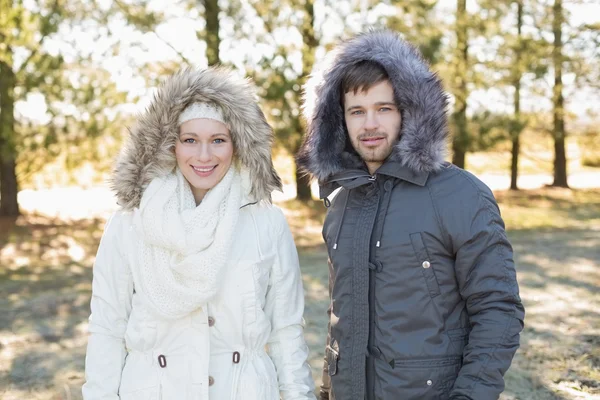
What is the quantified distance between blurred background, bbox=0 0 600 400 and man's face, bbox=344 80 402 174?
1.49 feet

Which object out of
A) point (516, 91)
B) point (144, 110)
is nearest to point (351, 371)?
point (144, 110)

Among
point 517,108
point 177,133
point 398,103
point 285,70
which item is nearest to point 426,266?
point 398,103

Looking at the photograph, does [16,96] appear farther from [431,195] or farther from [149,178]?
[431,195]

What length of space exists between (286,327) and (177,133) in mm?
860

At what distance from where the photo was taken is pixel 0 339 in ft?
18.1

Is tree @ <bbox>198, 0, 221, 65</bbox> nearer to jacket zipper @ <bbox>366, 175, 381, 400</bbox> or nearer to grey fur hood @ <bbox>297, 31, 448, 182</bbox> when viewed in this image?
grey fur hood @ <bbox>297, 31, 448, 182</bbox>

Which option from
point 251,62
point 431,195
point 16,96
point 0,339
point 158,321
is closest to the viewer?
point 431,195

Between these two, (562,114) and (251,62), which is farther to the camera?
(562,114)

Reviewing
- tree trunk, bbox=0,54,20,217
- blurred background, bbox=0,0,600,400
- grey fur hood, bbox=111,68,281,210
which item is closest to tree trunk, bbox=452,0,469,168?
blurred background, bbox=0,0,600,400

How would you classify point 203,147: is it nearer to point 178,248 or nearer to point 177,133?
point 177,133

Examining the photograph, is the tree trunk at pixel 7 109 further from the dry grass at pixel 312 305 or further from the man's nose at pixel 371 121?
the man's nose at pixel 371 121

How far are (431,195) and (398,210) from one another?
0.40 ft

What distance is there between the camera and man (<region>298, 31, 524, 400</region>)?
6.64 ft

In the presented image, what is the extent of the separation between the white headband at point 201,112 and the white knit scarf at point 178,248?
0.26 meters
